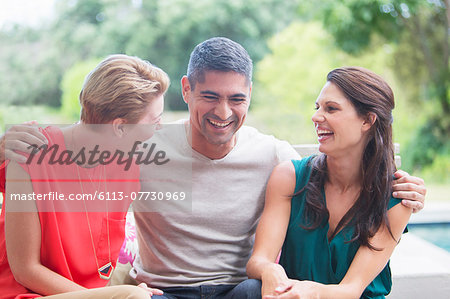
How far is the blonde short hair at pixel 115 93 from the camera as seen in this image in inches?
58.4

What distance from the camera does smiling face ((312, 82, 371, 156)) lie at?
5.16 feet

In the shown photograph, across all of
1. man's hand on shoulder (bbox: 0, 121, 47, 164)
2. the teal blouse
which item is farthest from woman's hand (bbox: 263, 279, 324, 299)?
man's hand on shoulder (bbox: 0, 121, 47, 164)

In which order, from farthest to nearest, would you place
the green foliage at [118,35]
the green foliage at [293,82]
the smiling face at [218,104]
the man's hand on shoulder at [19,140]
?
the green foliage at [118,35]
the green foliage at [293,82]
the smiling face at [218,104]
the man's hand on shoulder at [19,140]

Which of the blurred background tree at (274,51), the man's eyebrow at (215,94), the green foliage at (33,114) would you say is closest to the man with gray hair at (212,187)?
the man's eyebrow at (215,94)

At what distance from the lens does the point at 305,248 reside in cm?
165

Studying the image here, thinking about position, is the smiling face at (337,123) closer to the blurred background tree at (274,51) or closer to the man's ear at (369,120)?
the man's ear at (369,120)

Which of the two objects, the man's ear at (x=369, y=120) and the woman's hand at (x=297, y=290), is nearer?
the woman's hand at (x=297, y=290)

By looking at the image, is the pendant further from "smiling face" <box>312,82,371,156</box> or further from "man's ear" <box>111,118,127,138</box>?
"smiling face" <box>312,82,371,156</box>

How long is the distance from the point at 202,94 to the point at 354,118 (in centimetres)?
56

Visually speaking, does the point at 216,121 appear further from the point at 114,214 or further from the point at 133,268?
the point at 133,268

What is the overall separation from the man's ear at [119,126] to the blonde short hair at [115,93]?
0.01m

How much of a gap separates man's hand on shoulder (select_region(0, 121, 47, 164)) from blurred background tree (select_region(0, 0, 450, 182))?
21.1ft

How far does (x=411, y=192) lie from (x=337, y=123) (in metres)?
0.35

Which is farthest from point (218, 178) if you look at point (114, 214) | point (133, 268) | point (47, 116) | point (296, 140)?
point (47, 116)
